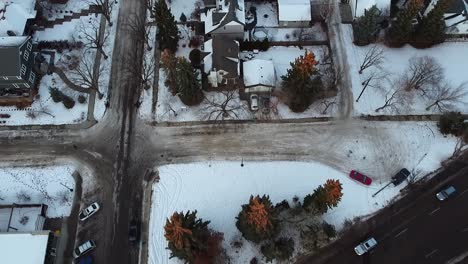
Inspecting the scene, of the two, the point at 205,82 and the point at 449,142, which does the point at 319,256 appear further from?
the point at 205,82

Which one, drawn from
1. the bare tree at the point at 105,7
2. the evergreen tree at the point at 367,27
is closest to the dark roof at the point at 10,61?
the bare tree at the point at 105,7

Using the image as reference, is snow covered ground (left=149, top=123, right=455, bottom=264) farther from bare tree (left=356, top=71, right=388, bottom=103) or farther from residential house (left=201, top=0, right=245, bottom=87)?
residential house (left=201, top=0, right=245, bottom=87)

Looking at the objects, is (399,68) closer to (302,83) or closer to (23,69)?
(302,83)

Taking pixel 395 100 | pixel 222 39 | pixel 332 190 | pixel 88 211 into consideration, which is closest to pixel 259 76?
pixel 222 39

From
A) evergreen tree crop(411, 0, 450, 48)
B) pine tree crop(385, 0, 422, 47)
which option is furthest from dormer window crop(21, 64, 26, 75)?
evergreen tree crop(411, 0, 450, 48)

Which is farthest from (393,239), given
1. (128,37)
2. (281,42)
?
(128,37)
